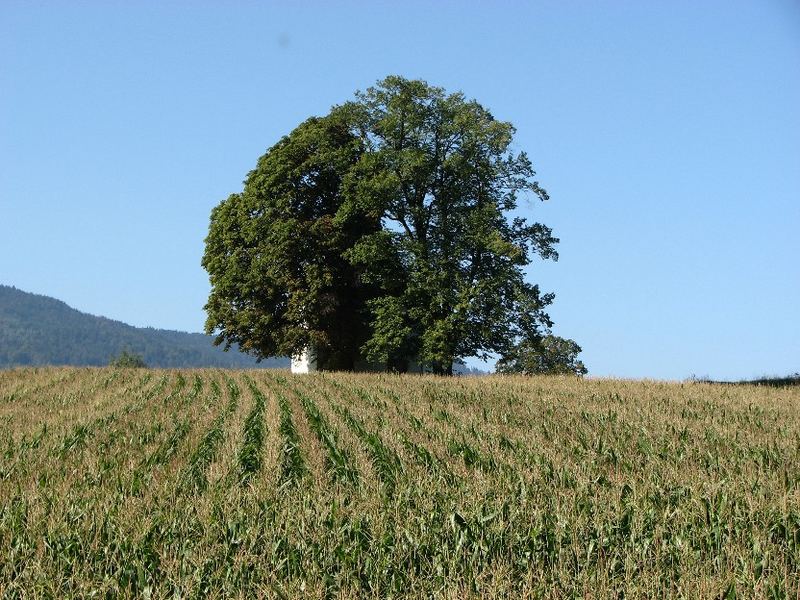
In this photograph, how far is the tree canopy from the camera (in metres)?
37.4

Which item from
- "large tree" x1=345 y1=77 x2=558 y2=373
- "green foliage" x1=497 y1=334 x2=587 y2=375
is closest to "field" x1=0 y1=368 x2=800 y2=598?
"large tree" x1=345 y1=77 x2=558 y2=373

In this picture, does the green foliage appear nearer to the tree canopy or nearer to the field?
the tree canopy

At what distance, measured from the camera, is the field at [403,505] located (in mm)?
7629

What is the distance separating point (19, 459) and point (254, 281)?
2686 cm

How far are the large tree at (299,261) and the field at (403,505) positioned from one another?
20026mm

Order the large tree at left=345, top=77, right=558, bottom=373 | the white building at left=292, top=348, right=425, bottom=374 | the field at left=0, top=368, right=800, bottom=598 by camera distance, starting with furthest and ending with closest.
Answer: the white building at left=292, top=348, right=425, bottom=374 → the large tree at left=345, top=77, right=558, bottom=373 → the field at left=0, top=368, right=800, bottom=598

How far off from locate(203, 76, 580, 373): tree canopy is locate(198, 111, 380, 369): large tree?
0.26ft

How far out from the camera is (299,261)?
4112 centimetres

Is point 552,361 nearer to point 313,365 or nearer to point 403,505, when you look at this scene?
point 313,365

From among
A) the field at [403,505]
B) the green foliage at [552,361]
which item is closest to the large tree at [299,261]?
the field at [403,505]

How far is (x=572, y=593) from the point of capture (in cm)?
723

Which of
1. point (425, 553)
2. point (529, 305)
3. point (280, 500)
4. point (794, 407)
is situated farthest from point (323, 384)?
point (425, 553)

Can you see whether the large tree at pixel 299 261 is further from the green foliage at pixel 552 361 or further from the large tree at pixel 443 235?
the green foliage at pixel 552 361

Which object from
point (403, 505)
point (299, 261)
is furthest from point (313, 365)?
point (403, 505)
